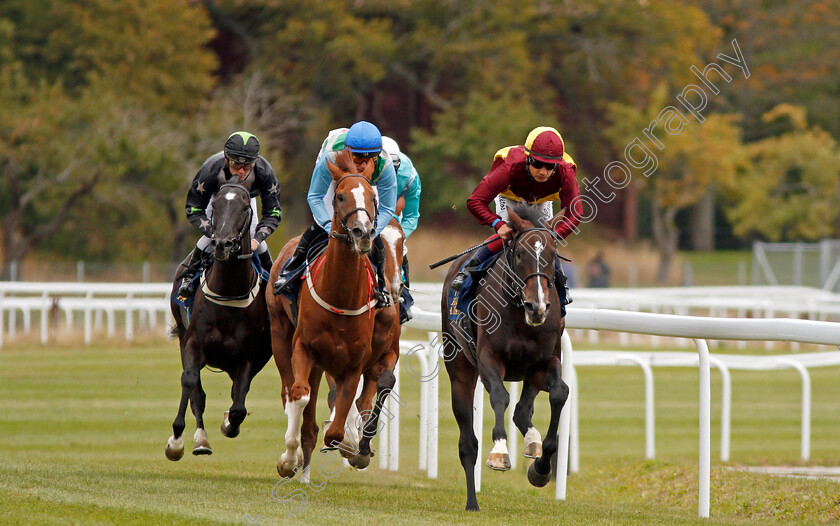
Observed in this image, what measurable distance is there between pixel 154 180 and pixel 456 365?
821 inches

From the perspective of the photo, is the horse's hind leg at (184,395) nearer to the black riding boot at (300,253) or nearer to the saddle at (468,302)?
the black riding boot at (300,253)

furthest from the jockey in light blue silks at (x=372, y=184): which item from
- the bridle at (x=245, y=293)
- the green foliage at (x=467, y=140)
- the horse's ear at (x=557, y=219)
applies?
the green foliage at (x=467, y=140)

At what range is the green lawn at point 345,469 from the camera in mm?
6195

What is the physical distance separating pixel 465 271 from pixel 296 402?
4.49 ft

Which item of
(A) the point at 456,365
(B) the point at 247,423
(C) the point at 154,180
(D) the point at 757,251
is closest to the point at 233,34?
(C) the point at 154,180

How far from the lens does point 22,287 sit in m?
18.7

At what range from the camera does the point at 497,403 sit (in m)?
6.59

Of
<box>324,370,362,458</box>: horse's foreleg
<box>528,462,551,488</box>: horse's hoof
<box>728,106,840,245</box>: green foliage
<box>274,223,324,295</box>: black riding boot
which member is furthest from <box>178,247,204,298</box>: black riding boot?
<box>728,106,840,245</box>: green foliage

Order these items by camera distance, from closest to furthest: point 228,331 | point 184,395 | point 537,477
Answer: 1. point 537,477
2. point 184,395
3. point 228,331

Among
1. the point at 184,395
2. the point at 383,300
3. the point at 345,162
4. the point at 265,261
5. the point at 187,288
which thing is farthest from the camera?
the point at 265,261

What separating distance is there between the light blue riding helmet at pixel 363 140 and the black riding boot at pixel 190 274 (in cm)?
194

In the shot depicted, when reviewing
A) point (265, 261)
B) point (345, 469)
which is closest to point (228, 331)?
point (265, 261)

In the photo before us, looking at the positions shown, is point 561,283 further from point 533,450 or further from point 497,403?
point 533,450

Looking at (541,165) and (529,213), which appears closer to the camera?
(529,213)
